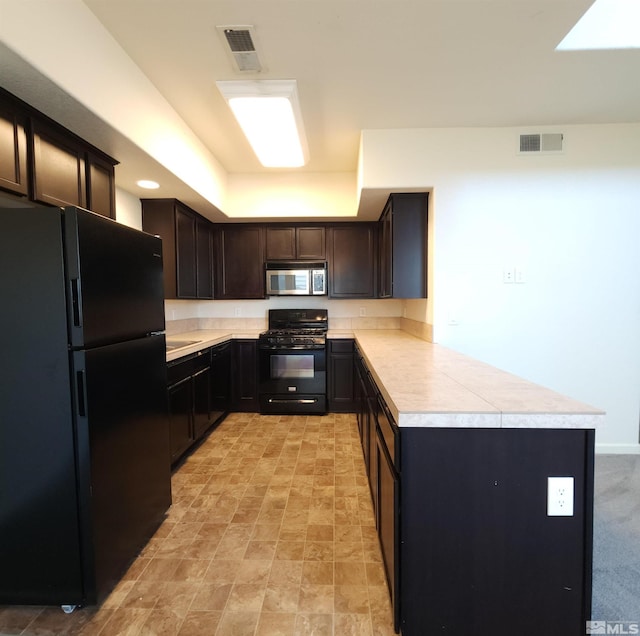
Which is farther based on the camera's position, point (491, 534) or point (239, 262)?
point (239, 262)

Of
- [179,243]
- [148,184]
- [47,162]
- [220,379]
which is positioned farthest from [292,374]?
[47,162]

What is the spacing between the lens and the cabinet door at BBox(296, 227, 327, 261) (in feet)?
12.8

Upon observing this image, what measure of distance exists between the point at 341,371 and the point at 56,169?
2.87 metres

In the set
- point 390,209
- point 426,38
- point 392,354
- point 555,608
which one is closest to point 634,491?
point 555,608

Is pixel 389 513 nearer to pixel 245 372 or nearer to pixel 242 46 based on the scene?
pixel 242 46

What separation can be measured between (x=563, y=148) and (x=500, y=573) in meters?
2.91

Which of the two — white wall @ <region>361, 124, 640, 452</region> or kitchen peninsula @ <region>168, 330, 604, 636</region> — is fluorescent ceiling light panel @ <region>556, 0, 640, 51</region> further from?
kitchen peninsula @ <region>168, 330, 604, 636</region>

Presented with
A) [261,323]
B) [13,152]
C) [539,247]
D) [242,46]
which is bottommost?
[261,323]

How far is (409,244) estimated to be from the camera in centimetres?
281

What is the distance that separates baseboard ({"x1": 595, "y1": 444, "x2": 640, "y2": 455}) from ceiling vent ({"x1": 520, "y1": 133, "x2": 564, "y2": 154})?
2.41 meters

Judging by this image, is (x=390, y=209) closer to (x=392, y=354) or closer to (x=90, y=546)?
(x=392, y=354)

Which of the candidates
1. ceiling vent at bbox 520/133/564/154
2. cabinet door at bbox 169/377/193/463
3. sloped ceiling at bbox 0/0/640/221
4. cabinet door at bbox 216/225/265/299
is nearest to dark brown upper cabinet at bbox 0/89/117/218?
sloped ceiling at bbox 0/0/640/221

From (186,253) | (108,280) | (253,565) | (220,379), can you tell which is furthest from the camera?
(220,379)

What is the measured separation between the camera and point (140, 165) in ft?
7.39
